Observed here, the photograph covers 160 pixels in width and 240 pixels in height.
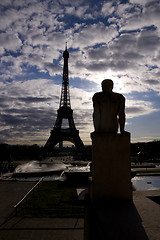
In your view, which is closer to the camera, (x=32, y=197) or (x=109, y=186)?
(x=109, y=186)

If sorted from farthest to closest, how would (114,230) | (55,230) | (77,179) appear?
1. (77,179)
2. (55,230)
3. (114,230)

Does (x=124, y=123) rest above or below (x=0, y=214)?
above

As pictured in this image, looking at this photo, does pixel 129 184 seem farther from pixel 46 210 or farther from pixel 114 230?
pixel 46 210

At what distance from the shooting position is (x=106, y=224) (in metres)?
2.62

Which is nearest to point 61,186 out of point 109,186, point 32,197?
point 32,197

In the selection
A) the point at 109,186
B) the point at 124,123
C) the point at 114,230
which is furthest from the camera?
the point at 124,123

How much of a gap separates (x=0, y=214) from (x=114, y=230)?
723 cm

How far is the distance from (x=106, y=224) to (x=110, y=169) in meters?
1.30

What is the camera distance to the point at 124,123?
422 centimetres

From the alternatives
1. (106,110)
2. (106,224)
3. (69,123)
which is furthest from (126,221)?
(69,123)

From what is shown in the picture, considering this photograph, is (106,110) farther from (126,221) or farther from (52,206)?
(52,206)

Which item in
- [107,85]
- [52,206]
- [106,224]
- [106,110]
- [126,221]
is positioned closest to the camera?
[106,224]

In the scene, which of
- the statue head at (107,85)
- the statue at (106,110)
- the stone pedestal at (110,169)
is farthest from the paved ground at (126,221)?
the statue head at (107,85)

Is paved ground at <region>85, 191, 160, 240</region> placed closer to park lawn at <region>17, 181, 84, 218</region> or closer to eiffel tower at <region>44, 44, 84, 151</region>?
park lawn at <region>17, 181, 84, 218</region>
